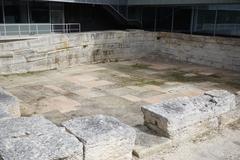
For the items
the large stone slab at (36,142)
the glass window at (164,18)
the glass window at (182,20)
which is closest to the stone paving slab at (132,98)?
the large stone slab at (36,142)

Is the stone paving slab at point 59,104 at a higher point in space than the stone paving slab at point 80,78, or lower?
lower

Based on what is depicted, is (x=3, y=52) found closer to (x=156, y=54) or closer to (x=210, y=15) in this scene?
(x=156, y=54)

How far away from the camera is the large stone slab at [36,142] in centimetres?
292

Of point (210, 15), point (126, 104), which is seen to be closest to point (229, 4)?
Result: point (210, 15)

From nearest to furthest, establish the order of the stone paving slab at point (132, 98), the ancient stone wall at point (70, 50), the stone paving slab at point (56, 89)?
the stone paving slab at point (132, 98) < the stone paving slab at point (56, 89) < the ancient stone wall at point (70, 50)

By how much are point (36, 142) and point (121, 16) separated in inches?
688

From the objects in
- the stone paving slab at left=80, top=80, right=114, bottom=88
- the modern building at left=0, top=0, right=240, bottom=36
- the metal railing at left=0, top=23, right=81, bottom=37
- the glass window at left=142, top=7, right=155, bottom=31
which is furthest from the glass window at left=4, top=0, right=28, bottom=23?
the stone paving slab at left=80, top=80, right=114, bottom=88

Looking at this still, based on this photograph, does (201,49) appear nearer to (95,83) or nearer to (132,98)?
(95,83)

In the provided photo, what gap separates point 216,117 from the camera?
4.91m

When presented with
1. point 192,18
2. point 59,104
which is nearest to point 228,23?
point 192,18

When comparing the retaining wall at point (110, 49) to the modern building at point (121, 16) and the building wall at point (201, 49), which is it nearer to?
the building wall at point (201, 49)

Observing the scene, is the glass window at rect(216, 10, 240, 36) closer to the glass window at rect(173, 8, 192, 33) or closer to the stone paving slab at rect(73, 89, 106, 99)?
the glass window at rect(173, 8, 192, 33)

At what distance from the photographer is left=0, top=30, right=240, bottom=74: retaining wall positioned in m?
11.8

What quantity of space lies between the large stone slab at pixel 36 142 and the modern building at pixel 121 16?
12119mm
